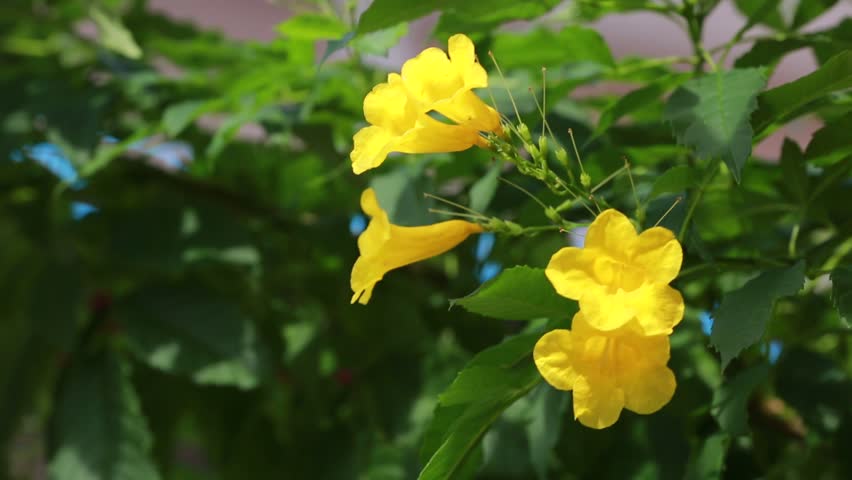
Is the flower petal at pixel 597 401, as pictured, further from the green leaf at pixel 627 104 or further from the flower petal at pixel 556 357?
the green leaf at pixel 627 104

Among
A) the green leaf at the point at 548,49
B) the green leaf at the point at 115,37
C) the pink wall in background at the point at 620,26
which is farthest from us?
the pink wall in background at the point at 620,26

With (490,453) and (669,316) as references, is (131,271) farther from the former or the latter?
(669,316)

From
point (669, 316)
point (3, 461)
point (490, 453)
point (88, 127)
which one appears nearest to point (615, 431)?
point (490, 453)

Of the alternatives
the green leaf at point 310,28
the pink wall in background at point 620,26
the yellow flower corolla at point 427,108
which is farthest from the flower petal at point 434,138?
the pink wall in background at point 620,26

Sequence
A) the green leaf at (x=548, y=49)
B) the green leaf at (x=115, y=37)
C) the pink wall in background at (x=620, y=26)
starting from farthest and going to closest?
the pink wall in background at (x=620, y=26) < the green leaf at (x=115, y=37) < the green leaf at (x=548, y=49)

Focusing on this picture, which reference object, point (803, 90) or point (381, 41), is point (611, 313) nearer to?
point (803, 90)

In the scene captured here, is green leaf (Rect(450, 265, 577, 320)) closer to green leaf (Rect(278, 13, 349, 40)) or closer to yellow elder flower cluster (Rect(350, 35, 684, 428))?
yellow elder flower cluster (Rect(350, 35, 684, 428))

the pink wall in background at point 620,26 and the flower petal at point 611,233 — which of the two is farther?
the pink wall in background at point 620,26
